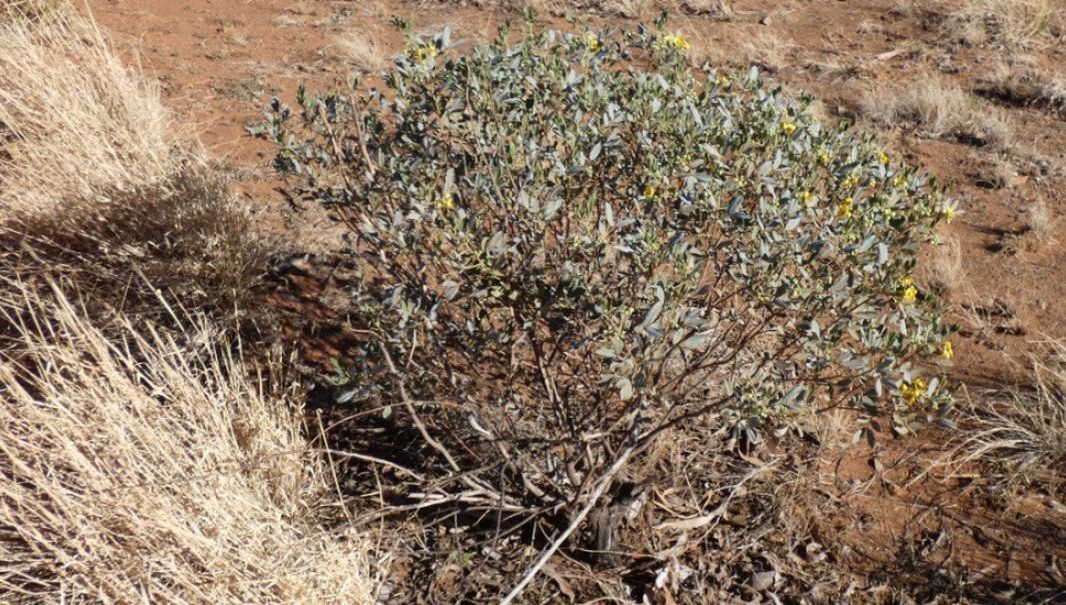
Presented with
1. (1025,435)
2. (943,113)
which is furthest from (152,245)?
(943,113)

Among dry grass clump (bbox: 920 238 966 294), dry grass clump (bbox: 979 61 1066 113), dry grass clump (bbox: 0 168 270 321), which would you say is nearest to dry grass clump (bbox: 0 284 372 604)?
dry grass clump (bbox: 0 168 270 321)

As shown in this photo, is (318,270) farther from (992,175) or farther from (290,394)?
(992,175)

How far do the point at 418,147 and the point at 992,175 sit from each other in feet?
12.7

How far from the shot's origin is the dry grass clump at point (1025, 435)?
10.0 ft

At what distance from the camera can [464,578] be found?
2730 mm

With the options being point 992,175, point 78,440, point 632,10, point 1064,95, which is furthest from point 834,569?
point 632,10

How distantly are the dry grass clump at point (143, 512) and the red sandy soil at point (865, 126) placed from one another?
176cm

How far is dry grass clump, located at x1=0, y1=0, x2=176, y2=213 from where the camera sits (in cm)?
397

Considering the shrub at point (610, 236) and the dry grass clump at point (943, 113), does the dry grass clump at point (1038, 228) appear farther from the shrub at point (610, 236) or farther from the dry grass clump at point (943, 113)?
the shrub at point (610, 236)

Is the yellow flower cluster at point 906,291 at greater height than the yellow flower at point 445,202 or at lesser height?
lesser

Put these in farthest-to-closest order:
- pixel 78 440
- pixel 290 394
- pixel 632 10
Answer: pixel 632 10 → pixel 290 394 → pixel 78 440

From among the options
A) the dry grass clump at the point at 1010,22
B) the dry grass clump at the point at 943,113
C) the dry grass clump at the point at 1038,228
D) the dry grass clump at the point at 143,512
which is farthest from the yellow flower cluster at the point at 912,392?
the dry grass clump at the point at 1010,22

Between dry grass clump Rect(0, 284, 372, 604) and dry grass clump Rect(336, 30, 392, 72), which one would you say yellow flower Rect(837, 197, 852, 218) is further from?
dry grass clump Rect(336, 30, 392, 72)

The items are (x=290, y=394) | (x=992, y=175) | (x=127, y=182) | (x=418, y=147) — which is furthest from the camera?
(x=992, y=175)
